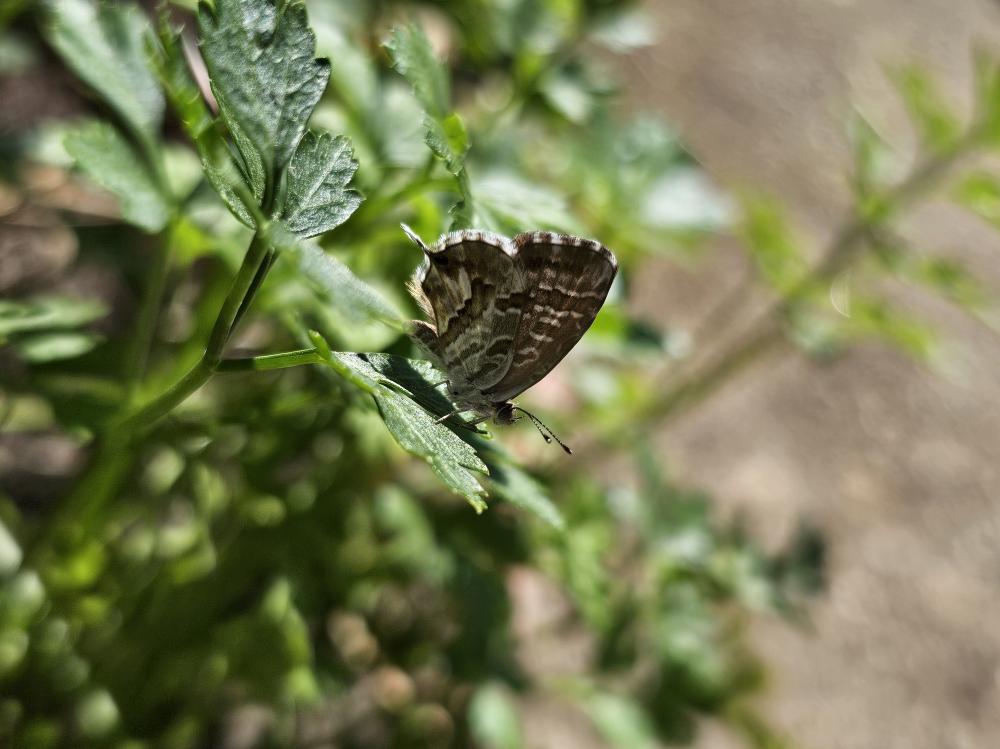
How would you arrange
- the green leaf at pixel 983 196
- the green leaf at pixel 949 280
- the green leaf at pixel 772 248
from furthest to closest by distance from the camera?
the green leaf at pixel 772 248, the green leaf at pixel 949 280, the green leaf at pixel 983 196

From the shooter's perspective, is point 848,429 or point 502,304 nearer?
point 502,304

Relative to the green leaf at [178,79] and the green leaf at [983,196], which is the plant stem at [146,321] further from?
the green leaf at [983,196]

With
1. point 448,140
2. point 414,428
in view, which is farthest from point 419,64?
point 414,428

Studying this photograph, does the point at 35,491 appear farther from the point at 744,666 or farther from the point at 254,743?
the point at 744,666

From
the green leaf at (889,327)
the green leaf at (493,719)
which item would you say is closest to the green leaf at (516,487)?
the green leaf at (493,719)

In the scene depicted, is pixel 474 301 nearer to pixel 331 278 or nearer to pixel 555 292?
pixel 555 292

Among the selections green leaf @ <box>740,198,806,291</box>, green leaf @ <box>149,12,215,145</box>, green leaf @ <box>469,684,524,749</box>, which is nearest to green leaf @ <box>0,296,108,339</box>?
green leaf @ <box>149,12,215,145</box>

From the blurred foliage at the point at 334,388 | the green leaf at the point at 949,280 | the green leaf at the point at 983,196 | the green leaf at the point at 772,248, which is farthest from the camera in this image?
the green leaf at the point at 772,248
